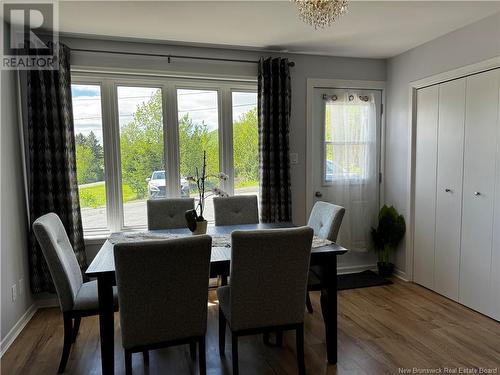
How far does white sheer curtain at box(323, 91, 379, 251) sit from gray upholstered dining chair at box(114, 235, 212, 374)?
2.45 m

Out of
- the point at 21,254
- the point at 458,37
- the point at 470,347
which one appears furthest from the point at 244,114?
the point at 470,347

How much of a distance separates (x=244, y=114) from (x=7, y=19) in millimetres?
2194

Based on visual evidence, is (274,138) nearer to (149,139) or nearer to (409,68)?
(149,139)

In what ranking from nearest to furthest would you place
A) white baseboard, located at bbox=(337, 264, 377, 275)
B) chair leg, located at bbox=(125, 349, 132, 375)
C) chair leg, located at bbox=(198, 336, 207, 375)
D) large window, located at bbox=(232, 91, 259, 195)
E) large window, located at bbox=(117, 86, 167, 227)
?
chair leg, located at bbox=(125, 349, 132, 375), chair leg, located at bbox=(198, 336, 207, 375), large window, located at bbox=(117, 86, 167, 227), large window, located at bbox=(232, 91, 259, 195), white baseboard, located at bbox=(337, 264, 377, 275)

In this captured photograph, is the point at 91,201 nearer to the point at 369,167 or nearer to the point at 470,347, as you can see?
the point at 369,167

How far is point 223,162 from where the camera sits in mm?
3656

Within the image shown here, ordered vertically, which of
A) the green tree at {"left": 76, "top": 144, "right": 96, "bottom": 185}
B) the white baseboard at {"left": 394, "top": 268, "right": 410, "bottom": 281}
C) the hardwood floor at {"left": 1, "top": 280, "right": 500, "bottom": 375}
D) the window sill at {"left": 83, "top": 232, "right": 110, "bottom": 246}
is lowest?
the hardwood floor at {"left": 1, "top": 280, "right": 500, "bottom": 375}

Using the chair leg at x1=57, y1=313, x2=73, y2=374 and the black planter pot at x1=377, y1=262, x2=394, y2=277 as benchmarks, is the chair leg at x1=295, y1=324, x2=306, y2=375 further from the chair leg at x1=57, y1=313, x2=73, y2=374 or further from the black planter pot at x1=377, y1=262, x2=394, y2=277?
the black planter pot at x1=377, y1=262, x2=394, y2=277

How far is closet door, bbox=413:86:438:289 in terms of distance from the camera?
338 centimetres

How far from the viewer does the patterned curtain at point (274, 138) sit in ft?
11.4

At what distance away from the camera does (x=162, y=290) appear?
170 centimetres

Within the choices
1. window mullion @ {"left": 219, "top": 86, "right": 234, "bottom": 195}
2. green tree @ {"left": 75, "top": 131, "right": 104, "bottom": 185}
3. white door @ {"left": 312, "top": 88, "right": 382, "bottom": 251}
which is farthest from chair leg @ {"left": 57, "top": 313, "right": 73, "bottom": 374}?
white door @ {"left": 312, "top": 88, "right": 382, "bottom": 251}

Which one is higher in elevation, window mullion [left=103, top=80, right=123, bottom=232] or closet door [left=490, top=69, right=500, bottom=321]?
window mullion [left=103, top=80, right=123, bottom=232]

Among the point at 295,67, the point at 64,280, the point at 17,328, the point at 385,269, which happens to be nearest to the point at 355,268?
the point at 385,269
